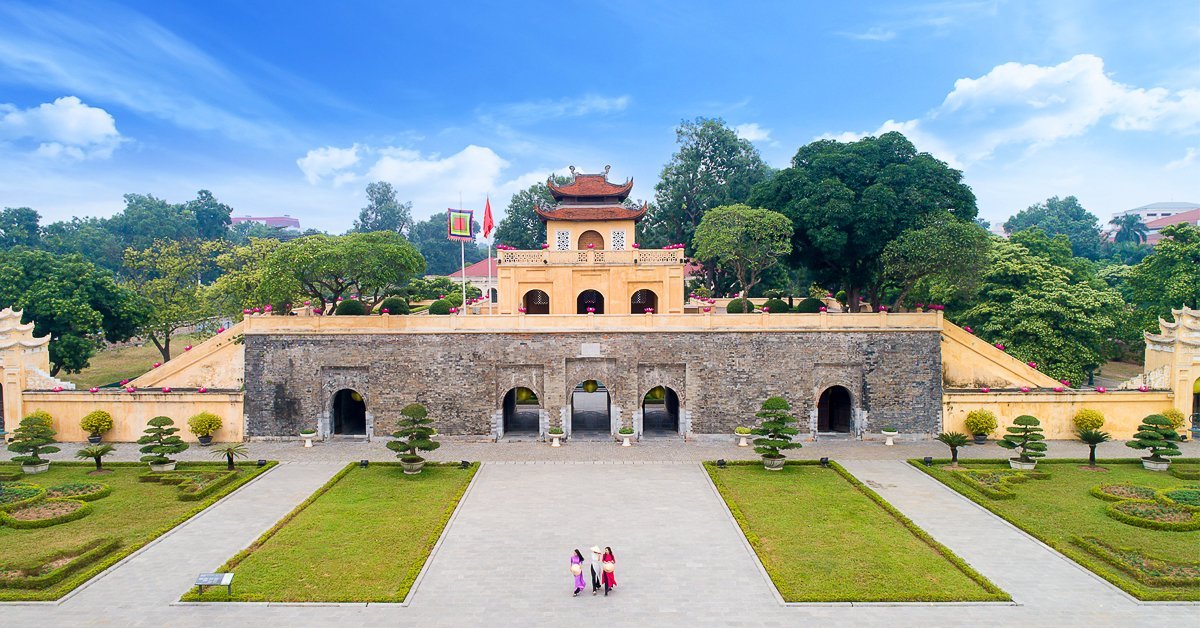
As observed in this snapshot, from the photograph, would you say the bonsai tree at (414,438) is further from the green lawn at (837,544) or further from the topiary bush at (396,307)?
the topiary bush at (396,307)

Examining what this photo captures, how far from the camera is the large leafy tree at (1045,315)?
31.2 m

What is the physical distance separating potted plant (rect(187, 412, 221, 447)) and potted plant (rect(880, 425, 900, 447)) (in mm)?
28124

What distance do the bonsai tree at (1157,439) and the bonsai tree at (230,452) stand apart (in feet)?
106

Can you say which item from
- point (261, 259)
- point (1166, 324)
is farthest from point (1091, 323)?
point (261, 259)

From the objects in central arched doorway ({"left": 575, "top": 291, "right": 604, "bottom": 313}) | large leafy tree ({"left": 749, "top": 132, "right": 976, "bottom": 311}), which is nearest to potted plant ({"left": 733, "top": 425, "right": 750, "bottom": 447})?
large leafy tree ({"left": 749, "top": 132, "right": 976, "bottom": 311})

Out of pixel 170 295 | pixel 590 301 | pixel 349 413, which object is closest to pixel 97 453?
pixel 349 413

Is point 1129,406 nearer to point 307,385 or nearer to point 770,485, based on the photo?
point 770,485

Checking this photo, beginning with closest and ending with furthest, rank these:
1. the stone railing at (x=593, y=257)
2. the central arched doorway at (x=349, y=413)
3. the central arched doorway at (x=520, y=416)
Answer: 1. the central arched doorway at (x=349, y=413)
2. the central arched doorway at (x=520, y=416)
3. the stone railing at (x=593, y=257)

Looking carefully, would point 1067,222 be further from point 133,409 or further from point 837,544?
point 133,409

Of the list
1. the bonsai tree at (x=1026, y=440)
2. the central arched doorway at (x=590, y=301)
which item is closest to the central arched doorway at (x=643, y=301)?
the central arched doorway at (x=590, y=301)

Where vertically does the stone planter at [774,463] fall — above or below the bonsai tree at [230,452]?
below

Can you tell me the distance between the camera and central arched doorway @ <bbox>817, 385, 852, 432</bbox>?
29.9 meters

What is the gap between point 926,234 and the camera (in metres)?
29.1

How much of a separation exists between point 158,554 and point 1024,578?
846 inches
